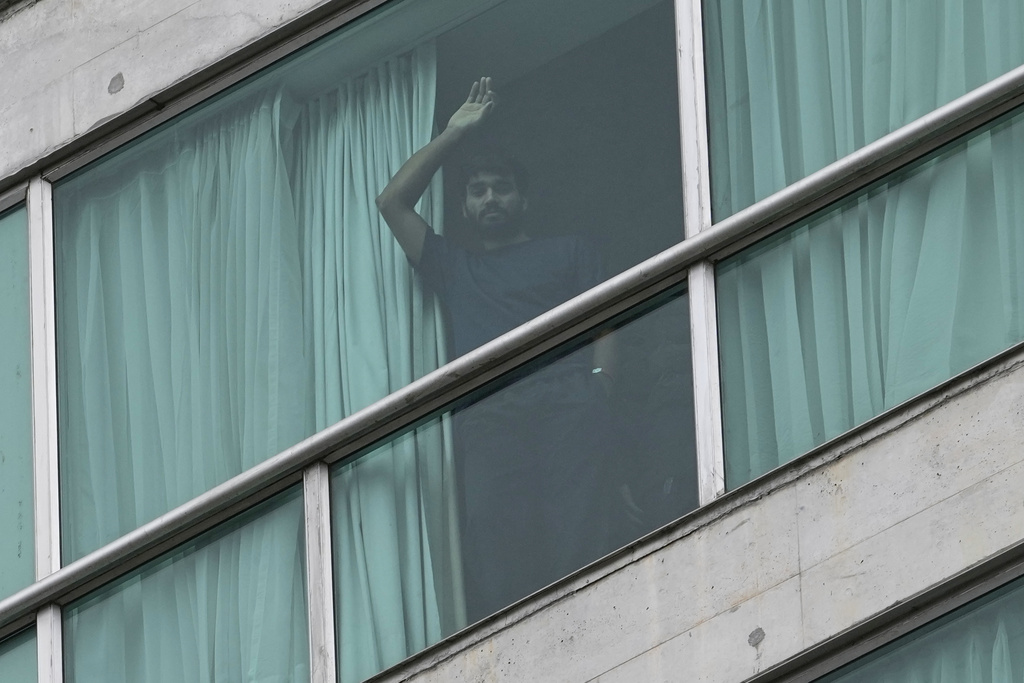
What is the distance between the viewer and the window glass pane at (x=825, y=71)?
33.5ft

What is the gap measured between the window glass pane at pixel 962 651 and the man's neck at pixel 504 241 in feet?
7.18

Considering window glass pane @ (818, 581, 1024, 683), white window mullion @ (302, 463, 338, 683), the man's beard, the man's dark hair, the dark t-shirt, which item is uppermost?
the man's dark hair

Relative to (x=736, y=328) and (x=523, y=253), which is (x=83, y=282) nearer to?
(x=523, y=253)

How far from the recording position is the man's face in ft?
35.7

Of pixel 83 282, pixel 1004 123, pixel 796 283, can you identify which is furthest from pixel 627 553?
pixel 83 282

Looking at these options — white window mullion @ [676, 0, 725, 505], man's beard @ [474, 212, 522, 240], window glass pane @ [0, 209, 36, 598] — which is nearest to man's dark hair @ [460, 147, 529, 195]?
man's beard @ [474, 212, 522, 240]

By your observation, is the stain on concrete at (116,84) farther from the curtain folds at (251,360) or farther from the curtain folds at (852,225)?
the curtain folds at (852,225)

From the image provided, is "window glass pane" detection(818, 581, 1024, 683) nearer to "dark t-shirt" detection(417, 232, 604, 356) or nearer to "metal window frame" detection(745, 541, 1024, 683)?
"metal window frame" detection(745, 541, 1024, 683)

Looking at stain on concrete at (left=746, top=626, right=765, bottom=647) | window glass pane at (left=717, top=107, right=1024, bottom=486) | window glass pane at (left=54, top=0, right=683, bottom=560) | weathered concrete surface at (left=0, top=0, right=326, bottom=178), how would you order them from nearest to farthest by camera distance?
stain on concrete at (left=746, top=626, right=765, bottom=647) → window glass pane at (left=717, top=107, right=1024, bottom=486) → window glass pane at (left=54, top=0, right=683, bottom=560) → weathered concrete surface at (left=0, top=0, right=326, bottom=178)

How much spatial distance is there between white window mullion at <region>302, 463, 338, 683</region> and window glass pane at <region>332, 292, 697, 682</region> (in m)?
0.04

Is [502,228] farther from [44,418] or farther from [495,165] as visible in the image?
[44,418]

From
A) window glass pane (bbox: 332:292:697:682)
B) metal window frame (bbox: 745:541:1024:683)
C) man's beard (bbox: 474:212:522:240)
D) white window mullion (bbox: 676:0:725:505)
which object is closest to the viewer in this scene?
metal window frame (bbox: 745:541:1024:683)

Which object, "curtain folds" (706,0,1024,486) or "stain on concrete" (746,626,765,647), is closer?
"stain on concrete" (746,626,765,647)

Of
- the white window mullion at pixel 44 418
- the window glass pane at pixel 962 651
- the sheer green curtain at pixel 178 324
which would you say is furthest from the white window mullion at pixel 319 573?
the window glass pane at pixel 962 651
